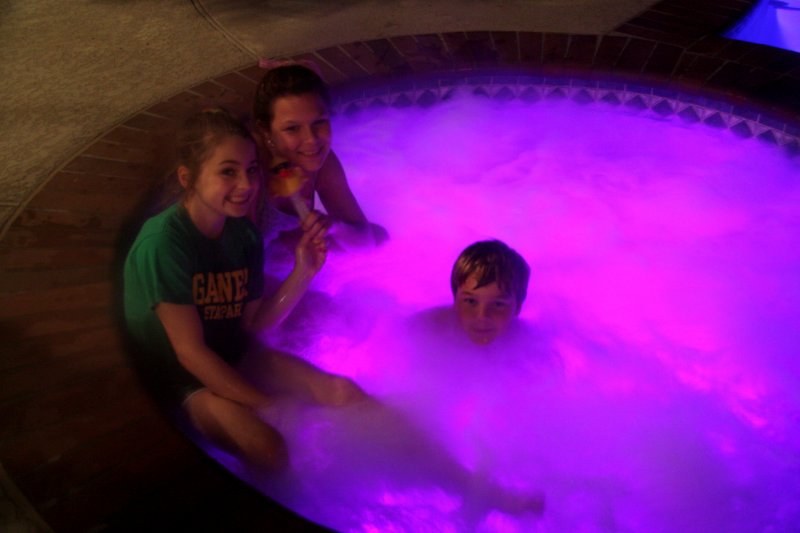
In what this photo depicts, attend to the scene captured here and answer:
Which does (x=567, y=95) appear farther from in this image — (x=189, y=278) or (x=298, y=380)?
(x=189, y=278)

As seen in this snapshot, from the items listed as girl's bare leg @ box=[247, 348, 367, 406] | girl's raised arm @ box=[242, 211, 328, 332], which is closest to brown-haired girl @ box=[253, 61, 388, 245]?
girl's raised arm @ box=[242, 211, 328, 332]

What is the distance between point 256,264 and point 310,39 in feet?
8.05

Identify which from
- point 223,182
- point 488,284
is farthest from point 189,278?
point 488,284

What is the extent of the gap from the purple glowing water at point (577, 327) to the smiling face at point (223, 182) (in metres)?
0.65

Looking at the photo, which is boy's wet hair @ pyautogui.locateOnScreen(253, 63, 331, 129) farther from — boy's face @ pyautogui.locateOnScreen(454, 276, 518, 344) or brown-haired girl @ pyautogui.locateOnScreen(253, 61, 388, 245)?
boy's face @ pyautogui.locateOnScreen(454, 276, 518, 344)

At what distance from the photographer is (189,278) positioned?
4.91 ft

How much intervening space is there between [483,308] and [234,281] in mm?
773

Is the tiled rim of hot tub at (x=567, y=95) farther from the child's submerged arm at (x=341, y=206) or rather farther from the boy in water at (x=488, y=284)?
the boy in water at (x=488, y=284)

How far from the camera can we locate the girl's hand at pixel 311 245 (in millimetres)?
1719

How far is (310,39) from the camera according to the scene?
12.3ft

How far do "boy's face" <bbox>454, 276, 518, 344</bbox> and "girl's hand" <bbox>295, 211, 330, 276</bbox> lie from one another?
48 cm

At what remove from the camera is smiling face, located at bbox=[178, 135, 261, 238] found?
4.72ft

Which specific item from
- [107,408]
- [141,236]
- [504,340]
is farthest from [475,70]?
[107,408]

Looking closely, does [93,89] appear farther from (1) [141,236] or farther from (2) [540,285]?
(2) [540,285]
